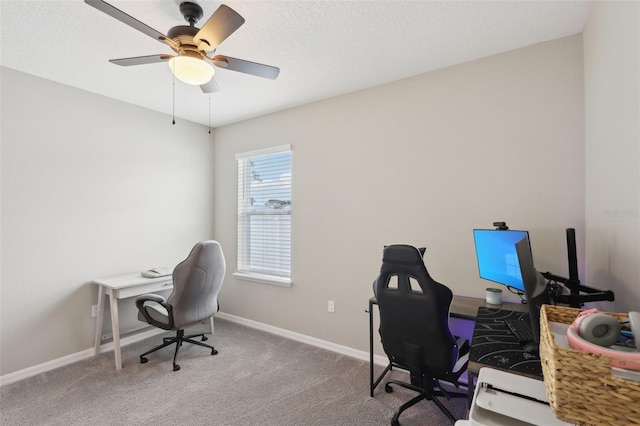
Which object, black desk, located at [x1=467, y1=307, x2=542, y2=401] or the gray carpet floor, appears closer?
black desk, located at [x1=467, y1=307, x2=542, y2=401]

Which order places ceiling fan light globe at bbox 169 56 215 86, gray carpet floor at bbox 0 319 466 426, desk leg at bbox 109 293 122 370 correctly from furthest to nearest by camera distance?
desk leg at bbox 109 293 122 370 < gray carpet floor at bbox 0 319 466 426 < ceiling fan light globe at bbox 169 56 215 86

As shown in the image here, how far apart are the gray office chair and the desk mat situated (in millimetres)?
2320

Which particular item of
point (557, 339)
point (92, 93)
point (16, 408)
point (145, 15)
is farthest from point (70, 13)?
point (557, 339)

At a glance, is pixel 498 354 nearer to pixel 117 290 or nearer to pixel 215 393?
pixel 215 393

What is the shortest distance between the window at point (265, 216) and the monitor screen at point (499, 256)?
207cm

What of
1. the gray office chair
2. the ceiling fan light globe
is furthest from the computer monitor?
the gray office chair

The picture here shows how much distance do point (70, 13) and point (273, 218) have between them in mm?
2496

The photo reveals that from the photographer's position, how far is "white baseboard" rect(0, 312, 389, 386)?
264 centimetres

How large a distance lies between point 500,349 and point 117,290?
314cm

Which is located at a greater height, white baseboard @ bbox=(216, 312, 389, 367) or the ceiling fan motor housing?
the ceiling fan motor housing

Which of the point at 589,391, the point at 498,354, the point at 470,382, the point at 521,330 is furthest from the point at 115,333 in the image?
the point at 589,391

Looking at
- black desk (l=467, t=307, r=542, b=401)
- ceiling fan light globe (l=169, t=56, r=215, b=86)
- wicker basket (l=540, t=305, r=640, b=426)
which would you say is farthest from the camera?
ceiling fan light globe (l=169, t=56, r=215, b=86)

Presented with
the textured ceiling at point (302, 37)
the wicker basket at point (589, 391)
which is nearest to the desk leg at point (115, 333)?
the textured ceiling at point (302, 37)

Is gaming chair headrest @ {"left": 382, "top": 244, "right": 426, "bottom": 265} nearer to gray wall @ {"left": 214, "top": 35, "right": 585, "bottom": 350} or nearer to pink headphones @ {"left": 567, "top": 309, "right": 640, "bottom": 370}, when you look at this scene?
gray wall @ {"left": 214, "top": 35, "right": 585, "bottom": 350}
